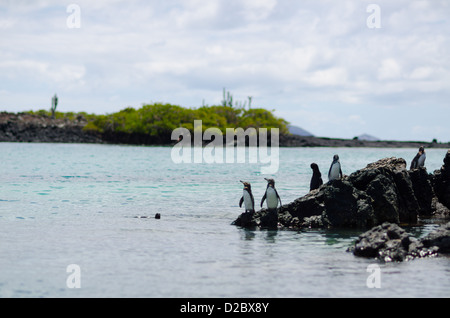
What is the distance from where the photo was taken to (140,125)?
142 meters

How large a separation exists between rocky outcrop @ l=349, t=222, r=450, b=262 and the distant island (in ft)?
405

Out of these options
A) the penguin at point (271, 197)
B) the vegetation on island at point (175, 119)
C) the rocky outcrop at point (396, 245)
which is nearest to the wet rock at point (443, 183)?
the penguin at point (271, 197)

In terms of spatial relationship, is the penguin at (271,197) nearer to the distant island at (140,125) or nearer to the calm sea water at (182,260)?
the calm sea water at (182,260)

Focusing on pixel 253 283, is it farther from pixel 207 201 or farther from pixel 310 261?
pixel 207 201

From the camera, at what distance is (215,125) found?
463 feet

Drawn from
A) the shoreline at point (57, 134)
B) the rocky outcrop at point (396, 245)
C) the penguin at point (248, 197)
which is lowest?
the rocky outcrop at point (396, 245)

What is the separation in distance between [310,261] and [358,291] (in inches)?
106

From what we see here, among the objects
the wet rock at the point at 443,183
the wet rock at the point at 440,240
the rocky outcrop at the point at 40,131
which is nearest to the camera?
the wet rock at the point at 440,240

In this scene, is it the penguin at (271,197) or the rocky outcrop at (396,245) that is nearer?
the rocky outcrop at (396,245)

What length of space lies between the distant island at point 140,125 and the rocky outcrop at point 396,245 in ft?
405

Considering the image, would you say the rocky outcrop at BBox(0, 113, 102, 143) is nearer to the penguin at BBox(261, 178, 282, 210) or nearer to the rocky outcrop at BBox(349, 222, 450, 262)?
the penguin at BBox(261, 178, 282, 210)

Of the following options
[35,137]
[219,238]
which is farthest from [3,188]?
[35,137]

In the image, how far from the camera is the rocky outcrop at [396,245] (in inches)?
535
